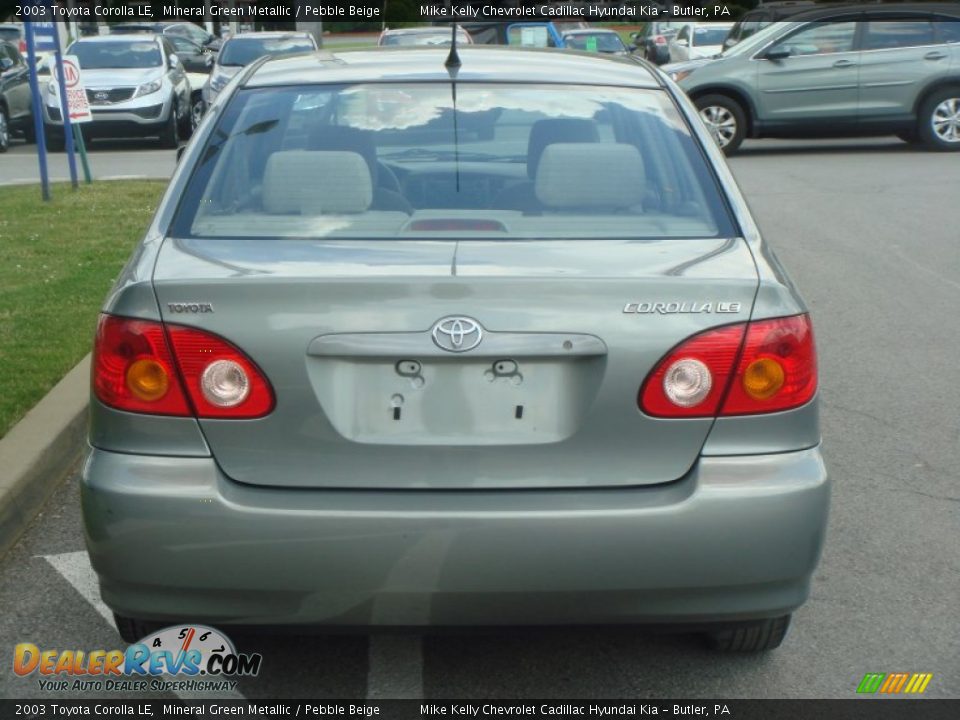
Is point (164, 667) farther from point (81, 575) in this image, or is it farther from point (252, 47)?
point (252, 47)

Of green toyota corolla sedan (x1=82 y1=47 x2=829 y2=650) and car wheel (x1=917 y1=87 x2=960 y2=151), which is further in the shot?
car wheel (x1=917 y1=87 x2=960 y2=151)

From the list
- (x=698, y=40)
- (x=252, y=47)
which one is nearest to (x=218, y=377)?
(x=252, y=47)

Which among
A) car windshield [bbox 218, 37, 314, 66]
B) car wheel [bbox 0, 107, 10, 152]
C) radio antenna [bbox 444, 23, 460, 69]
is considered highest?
radio antenna [bbox 444, 23, 460, 69]

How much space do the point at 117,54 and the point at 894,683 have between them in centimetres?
1996

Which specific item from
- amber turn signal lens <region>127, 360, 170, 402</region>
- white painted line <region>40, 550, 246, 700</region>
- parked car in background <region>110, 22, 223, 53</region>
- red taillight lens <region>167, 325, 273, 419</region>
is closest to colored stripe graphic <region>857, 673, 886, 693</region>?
red taillight lens <region>167, 325, 273, 419</region>

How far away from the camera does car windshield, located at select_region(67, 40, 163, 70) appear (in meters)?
21.4

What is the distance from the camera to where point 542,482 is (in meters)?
3.15

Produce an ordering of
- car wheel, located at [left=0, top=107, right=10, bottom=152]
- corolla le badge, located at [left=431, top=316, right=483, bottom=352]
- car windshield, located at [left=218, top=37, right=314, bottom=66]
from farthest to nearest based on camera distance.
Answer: car windshield, located at [left=218, top=37, right=314, bottom=66] < car wheel, located at [left=0, top=107, right=10, bottom=152] < corolla le badge, located at [left=431, top=316, right=483, bottom=352]

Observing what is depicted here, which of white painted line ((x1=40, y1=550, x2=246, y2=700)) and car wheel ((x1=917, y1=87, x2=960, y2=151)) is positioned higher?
white painted line ((x1=40, y1=550, x2=246, y2=700))

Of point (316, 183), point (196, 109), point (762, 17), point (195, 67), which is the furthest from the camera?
point (195, 67)

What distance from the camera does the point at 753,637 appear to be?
12.2 feet

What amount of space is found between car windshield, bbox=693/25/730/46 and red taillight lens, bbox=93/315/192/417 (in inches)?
1180

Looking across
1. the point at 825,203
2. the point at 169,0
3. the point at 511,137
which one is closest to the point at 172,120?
the point at 825,203

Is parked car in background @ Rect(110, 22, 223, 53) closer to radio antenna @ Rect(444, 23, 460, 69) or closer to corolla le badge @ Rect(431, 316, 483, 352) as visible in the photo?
radio antenna @ Rect(444, 23, 460, 69)
